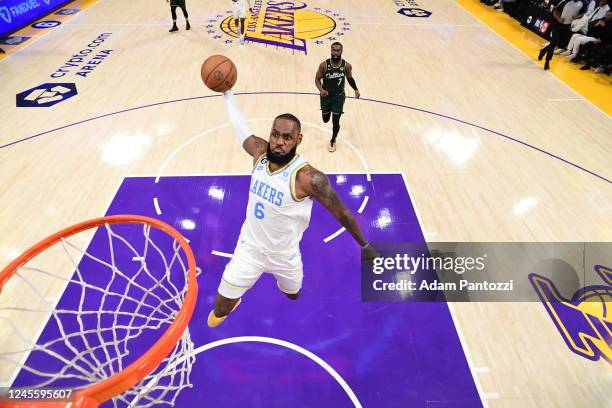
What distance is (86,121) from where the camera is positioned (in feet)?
23.2

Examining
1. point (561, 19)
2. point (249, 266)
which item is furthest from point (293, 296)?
point (561, 19)

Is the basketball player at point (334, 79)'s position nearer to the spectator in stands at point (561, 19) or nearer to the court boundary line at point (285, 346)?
the court boundary line at point (285, 346)

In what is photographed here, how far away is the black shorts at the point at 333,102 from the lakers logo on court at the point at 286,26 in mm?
4762

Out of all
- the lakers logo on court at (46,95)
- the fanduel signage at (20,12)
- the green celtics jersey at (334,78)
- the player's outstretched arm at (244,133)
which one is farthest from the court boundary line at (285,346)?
the fanduel signage at (20,12)

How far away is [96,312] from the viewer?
3.51m

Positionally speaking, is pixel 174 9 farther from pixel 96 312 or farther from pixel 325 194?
pixel 325 194

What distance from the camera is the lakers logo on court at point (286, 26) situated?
417 inches

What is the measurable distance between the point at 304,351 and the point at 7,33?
40.4 ft

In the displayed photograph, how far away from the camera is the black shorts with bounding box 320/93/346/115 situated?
225 inches

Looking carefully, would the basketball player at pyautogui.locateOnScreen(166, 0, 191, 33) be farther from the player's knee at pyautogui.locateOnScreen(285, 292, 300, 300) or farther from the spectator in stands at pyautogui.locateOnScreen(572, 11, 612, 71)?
the spectator in stands at pyautogui.locateOnScreen(572, 11, 612, 71)

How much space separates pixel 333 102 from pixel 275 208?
3353mm

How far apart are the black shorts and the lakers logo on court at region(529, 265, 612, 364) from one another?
349 cm

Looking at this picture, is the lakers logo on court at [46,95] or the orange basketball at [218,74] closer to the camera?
the orange basketball at [218,74]

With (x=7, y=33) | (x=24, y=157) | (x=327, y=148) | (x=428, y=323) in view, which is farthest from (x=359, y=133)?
(x=7, y=33)
